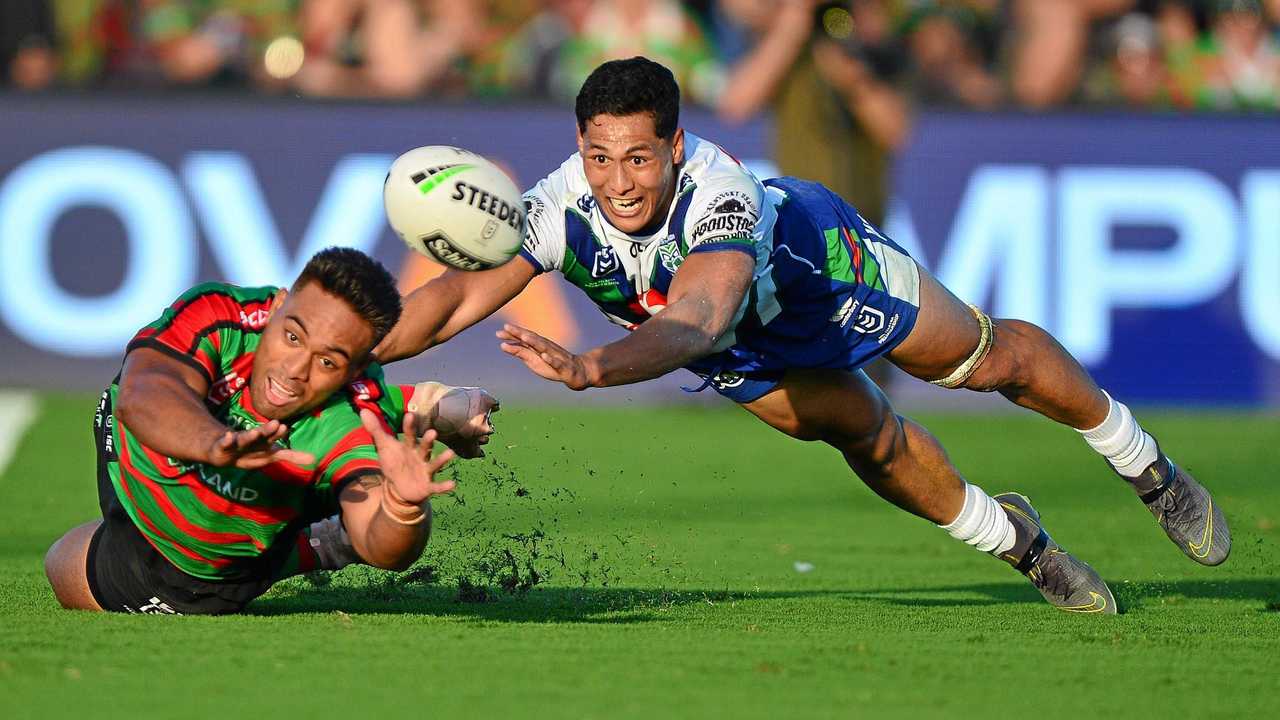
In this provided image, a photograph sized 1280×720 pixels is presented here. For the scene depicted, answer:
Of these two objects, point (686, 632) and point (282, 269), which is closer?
point (686, 632)

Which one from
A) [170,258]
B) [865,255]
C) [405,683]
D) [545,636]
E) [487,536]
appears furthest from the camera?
[170,258]

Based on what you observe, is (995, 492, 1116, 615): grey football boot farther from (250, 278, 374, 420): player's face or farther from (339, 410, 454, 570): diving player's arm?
(250, 278, 374, 420): player's face

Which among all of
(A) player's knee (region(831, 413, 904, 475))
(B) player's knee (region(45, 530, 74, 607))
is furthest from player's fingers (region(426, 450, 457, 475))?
(A) player's knee (region(831, 413, 904, 475))

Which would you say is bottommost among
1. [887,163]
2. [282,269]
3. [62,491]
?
[62,491]

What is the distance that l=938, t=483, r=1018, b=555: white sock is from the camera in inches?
314

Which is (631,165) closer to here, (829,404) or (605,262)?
(605,262)

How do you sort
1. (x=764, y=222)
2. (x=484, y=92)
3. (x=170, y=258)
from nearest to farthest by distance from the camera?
(x=764, y=222) < (x=170, y=258) < (x=484, y=92)

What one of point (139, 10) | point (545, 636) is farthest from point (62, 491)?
point (139, 10)

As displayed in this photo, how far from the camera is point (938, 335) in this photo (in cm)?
781

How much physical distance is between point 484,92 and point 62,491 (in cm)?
662

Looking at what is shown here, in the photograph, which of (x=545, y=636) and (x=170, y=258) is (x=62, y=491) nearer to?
(x=170, y=258)

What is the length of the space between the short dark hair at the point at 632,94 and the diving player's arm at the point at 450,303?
79 centimetres

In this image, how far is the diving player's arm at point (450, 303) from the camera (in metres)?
7.33

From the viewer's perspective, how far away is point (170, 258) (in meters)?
15.3
